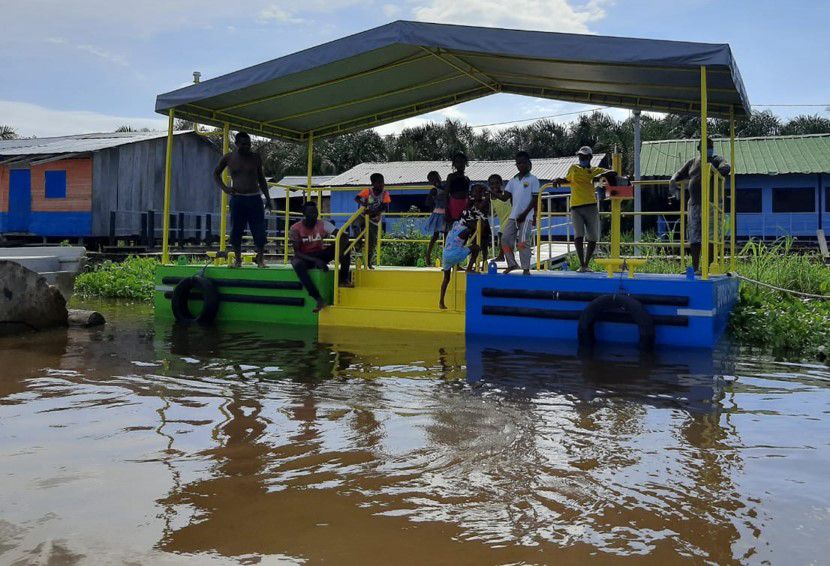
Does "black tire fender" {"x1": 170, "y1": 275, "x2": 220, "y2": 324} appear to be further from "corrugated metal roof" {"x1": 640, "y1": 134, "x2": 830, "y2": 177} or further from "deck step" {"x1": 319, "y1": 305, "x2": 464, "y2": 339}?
"corrugated metal roof" {"x1": 640, "y1": 134, "x2": 830, "y2": 177}

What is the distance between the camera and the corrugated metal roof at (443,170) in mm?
29156

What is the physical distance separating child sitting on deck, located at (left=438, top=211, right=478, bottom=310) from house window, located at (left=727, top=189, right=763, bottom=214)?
20.2 m

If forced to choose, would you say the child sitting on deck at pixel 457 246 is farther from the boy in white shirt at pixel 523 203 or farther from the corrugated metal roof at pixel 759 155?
the corrugated metal roof at pixel 759 155

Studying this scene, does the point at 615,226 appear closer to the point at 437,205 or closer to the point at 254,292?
the point at 437,205

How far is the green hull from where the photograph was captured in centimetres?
1041

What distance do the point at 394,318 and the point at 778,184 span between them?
829 inches

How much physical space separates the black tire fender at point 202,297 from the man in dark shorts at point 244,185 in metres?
0.76

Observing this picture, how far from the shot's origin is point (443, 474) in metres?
3.98

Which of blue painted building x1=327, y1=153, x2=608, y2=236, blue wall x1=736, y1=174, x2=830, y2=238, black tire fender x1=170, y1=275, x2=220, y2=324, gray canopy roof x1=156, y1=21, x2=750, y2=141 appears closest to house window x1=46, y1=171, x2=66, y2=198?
blue painted building x1=327, y1=153, x2=608, y2=236

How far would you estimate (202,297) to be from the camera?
11070mm

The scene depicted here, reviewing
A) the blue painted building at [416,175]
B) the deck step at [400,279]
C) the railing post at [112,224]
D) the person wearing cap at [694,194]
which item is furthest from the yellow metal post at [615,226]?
the railing post at [112,224]

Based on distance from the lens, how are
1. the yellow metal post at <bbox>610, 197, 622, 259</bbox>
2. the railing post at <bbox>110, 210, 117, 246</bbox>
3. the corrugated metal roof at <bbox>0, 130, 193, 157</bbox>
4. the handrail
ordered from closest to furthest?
the yellow metal post at <bbox>610, 197, 622, 259</bbox> < the handrail < the railing post at <bbox>110, 210, 117, 246</bbox> < the corrugated metal roof at <bbox>0, 130, 193, 157</bbox>

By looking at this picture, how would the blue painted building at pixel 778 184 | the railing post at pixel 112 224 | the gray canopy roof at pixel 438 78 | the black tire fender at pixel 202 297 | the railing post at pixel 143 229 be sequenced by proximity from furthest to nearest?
the blue painted building at pixel 778 184 < the railing post at pixel 112 224 < the railing post at pixel 143 229 < the black tire fender at pixel 202 297 < the gray canopy roof at pixel 438 78

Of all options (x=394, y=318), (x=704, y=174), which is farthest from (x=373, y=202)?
(x=704, y=174)
